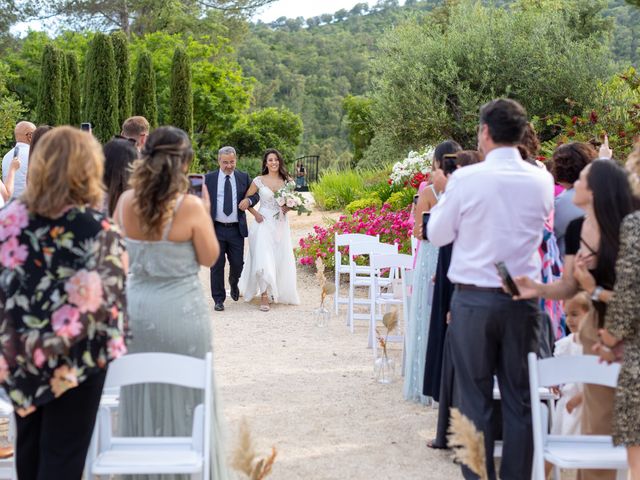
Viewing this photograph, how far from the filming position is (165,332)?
4453 mm

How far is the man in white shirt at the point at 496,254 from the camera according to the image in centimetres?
446

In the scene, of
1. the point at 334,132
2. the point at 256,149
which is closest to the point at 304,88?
the point at 334,132

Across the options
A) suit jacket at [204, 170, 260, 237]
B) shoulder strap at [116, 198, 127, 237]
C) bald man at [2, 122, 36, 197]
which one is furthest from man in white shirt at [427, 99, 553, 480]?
suit jacket at [204, 170, 260, 237]

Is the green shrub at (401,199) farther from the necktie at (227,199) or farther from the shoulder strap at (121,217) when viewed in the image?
the shoulder strap at (121,217)

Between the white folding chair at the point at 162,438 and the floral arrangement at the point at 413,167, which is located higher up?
the floral arrangement at the point at 413,167

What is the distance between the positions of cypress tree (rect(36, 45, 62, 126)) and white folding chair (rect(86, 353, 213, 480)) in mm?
22599

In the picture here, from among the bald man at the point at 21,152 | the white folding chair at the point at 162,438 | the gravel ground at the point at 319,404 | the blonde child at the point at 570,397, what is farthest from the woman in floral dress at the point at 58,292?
the bald man at the point at 21,152

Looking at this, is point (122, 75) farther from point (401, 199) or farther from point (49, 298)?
point (49, 298)

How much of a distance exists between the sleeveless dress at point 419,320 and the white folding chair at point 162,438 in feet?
8.88

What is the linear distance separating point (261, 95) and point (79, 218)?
170 ft

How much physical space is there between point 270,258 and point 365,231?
8.15 feet

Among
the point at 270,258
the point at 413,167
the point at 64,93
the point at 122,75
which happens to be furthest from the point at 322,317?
the point at 64,93

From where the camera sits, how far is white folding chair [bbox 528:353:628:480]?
404cm

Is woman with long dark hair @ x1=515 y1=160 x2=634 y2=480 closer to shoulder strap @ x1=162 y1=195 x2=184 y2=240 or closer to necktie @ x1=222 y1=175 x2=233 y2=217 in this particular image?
shoulder strap @ x1=162 y1=195 x2=184 y2=240
